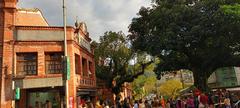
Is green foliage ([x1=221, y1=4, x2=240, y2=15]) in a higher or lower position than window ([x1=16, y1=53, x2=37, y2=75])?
higher

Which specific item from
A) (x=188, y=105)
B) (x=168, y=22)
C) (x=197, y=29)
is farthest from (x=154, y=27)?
(x=188, y=105)

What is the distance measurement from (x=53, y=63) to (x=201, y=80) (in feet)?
50.6

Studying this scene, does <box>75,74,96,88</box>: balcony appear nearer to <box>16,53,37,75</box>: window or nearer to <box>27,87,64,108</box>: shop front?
<box>27,87,64,108</box>: shop front

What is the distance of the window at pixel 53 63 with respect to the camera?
75.4 ft

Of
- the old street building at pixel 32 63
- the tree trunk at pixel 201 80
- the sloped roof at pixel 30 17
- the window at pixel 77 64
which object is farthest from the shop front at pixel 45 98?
the tree trunk at pixel 201 80

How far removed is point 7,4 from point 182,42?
15133mm

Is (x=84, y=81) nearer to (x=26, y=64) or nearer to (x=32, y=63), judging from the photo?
(x=32, y=63)

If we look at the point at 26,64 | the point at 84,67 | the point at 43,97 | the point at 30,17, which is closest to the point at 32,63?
the point at 26,64

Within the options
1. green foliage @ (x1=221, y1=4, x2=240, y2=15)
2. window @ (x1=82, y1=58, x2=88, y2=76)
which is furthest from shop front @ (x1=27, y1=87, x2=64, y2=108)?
green foliage @ (x1=221, y1=4, x2=240, y2=15)

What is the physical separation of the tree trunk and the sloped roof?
15.1m

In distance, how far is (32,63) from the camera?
22.6 m

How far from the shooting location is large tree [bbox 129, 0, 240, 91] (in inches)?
Answer: 1139

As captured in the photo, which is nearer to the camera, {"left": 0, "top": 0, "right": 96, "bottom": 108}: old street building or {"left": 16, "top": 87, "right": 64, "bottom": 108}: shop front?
{"left": 0, "top": 0, "right": 96, "bottom": 108}: old street building

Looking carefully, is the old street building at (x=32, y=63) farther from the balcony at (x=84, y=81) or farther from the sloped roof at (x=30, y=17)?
the sloped roof at (x=30, y=17)
